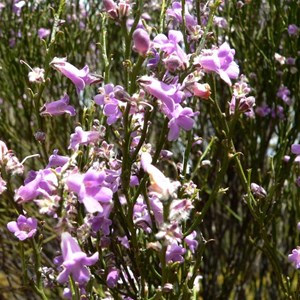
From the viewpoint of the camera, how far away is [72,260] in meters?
1.31

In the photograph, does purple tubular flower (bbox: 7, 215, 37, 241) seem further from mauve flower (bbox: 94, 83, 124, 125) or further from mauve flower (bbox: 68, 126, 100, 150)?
mauve flower (bbox: 94, 83, 124, 125)

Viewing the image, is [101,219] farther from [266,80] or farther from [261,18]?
[261,18]

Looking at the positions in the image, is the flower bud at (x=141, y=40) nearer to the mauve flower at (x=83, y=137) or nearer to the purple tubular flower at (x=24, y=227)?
the mauve flower at (x=83, y=137)

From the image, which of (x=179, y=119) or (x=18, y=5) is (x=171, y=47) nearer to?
(x=179, y=119)

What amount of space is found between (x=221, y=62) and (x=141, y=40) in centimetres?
31

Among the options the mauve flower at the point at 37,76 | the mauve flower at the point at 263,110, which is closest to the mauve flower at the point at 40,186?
the mauve flower at the point at 37,76

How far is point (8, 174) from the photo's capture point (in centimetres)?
142

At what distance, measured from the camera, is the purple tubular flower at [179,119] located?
1.48 m

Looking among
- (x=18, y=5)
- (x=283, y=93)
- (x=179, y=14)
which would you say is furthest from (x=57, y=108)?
(x=283, y=93)

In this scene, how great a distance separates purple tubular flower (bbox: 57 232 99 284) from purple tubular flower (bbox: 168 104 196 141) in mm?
382

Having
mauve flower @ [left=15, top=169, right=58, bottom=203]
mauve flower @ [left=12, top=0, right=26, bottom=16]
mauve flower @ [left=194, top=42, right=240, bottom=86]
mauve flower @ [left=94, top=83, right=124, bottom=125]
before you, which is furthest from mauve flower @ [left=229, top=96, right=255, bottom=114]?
mauve flower @ [left=12, top=0, right=26, bottom=16]

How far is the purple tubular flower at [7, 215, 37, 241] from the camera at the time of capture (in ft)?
4.80

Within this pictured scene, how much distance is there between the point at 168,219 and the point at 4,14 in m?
2.96

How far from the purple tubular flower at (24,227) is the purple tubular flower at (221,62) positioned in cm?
58
